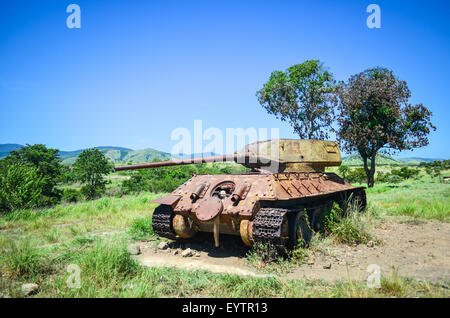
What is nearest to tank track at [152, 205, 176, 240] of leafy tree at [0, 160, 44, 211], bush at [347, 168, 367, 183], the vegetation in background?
leafy tree at [0, 160, 44, 211]

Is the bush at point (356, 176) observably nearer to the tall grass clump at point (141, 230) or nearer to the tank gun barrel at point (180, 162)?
the tank gun barrel at point (180, 162)

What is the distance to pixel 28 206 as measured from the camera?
12430mm

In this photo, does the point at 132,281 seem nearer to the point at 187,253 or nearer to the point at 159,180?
the point at 187,253

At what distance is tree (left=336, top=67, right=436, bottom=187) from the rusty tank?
12.0m

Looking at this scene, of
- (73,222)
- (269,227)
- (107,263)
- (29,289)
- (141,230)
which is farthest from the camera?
(73,222)

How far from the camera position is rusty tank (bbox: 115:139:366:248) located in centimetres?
592

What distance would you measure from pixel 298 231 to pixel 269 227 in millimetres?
1248

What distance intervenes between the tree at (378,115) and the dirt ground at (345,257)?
40.5ft

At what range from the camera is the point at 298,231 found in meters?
6.46

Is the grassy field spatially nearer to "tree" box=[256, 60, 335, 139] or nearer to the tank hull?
the tank hull

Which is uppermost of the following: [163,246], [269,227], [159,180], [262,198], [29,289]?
[262,198]

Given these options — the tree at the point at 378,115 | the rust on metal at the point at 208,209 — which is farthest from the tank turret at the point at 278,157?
the tree at the point at 378,115

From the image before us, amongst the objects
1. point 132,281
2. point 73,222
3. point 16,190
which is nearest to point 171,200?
point 132,281

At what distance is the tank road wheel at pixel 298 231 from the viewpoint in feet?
20.1
